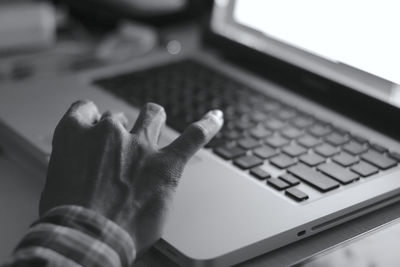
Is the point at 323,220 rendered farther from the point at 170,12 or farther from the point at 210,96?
the point at 170,12

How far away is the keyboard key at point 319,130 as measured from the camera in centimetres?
72

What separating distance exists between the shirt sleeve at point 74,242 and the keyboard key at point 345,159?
10.5 inches

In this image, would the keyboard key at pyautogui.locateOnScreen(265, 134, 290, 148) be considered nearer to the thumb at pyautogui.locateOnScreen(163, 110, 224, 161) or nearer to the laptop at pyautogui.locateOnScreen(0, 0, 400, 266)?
the laptop at pyautogui.locateOnScreen(0, 0, 400, 266)

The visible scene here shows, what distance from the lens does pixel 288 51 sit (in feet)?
2.74

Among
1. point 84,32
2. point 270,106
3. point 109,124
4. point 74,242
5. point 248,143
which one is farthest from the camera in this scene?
point 84,32

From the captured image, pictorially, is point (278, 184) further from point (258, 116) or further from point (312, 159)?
point (258, 116)

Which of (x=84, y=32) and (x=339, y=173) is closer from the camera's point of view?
(x=339, y=173)

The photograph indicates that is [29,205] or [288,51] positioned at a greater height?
[288,51]

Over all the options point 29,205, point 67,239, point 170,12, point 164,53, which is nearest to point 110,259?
point 67,239

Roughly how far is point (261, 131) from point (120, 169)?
23 centimetres

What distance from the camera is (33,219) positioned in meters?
0.61

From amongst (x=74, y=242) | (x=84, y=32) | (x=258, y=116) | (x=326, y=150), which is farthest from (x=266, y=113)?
(x=84, y=32)

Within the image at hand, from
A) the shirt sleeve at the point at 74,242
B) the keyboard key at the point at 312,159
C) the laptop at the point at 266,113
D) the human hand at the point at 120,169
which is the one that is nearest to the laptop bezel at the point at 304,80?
the laptop at the point at 266,113

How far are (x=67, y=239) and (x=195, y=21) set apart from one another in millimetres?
758
